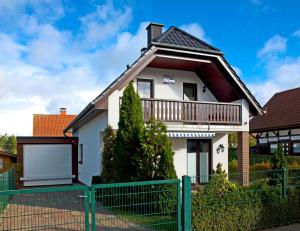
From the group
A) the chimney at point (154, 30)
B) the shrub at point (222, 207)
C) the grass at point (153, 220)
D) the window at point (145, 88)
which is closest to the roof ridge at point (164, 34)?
the chimney at point (154, 30)

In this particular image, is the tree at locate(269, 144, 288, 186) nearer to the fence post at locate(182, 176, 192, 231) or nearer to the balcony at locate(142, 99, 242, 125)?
the fence post at locate(182, 176, 192, 231)

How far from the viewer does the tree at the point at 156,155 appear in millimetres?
8967

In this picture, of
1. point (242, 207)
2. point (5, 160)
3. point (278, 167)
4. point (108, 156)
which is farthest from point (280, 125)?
point (5, 160)

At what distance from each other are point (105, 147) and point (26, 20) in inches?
206

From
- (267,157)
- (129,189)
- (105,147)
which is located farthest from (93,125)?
(267,157)

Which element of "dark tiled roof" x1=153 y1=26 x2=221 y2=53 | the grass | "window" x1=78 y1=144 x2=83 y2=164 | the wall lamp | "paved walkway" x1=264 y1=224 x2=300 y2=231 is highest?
"dark tiled roof" x1=153 y1=26 x2=221 y2=53

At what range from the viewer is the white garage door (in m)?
18.0

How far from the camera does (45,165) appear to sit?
60.2 ft

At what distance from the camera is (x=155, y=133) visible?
31.1 feet

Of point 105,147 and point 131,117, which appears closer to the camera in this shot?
point 131,117

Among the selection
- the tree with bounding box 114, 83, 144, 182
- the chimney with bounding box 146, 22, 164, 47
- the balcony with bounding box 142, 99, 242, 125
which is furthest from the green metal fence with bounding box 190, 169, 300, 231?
the chimney with bounding box 146, 22, 164, 47

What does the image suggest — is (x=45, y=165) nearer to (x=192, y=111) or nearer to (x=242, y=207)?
(x=192, y=111)

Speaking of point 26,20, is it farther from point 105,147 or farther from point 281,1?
point 281,1

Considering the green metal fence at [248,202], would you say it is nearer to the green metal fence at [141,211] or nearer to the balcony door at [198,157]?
the green metal fence at [141,211]
